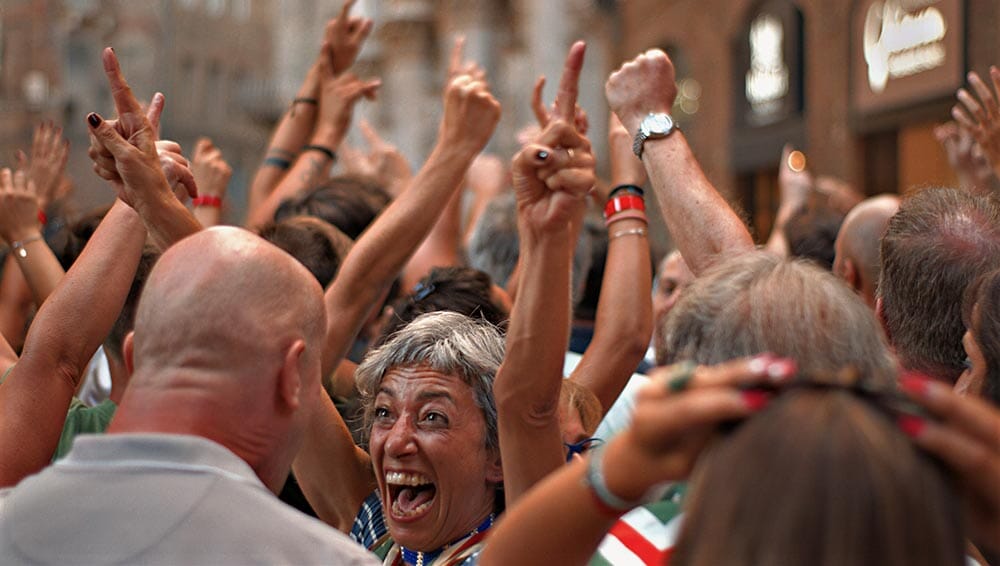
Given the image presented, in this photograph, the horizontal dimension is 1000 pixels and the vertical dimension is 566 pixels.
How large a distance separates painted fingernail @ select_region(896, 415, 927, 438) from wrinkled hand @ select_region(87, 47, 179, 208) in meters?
1.84

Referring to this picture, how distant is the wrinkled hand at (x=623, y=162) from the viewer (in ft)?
11.0

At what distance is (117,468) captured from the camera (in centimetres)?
179

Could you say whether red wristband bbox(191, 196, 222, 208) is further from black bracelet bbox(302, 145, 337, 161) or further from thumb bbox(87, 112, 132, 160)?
thumb bbox(87, 112, 132, 160)

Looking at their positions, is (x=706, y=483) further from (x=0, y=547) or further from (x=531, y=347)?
(x=0, y=547)

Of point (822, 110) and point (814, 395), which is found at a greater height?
point (814, 395)

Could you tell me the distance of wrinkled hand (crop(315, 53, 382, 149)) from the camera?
185 inches

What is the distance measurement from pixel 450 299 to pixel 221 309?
1.49m

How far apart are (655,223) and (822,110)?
4.03 meters

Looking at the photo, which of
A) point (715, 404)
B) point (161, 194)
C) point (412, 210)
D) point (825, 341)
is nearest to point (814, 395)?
point (715, 404)

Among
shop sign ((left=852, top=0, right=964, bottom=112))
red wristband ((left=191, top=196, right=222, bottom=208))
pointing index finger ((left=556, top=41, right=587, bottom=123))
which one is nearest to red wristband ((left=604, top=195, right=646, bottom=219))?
pointing index finger ((left=556, top=41, right=587, bottom=123))

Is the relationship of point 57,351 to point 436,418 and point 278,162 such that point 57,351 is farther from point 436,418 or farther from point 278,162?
point 278,162

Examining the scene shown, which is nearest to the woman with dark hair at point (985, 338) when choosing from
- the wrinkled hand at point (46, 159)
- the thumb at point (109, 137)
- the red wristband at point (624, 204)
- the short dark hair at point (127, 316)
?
the red wristband at point (624, 204)

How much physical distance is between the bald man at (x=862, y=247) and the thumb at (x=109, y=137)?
216 cm

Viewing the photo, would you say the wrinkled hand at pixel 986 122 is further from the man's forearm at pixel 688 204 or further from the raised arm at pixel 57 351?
the raised arm at pixel 57 351
